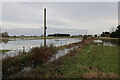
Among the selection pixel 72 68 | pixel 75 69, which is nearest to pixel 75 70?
pixel 75 69

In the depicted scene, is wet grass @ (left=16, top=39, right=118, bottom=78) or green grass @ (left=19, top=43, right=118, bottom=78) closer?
wet grass @ (left=16, top=39, right=118, bottom=78)

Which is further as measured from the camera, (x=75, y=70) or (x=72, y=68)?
(x=72, y=68)

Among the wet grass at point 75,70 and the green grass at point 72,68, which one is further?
the green grass at point 72,68

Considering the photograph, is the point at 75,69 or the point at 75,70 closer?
the point at 75,70

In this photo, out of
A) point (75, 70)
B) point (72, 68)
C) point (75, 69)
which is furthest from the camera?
point (72, 68)

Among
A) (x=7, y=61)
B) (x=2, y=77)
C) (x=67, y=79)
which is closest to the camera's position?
(x=67, y=79)

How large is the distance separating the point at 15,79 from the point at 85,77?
10.9 ft

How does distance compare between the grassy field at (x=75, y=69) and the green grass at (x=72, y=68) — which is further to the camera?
the green grass at (x=72, y=68)

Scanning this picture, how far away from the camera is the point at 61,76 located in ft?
17.9

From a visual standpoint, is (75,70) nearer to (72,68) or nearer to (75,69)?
(75,69)

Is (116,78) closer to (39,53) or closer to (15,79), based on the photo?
(15,79)

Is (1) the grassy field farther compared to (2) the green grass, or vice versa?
(2) the green grass

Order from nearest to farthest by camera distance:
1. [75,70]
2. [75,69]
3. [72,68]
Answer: [75,70], [75,69], [72,68]

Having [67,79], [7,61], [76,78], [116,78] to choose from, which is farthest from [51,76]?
[7,61]
